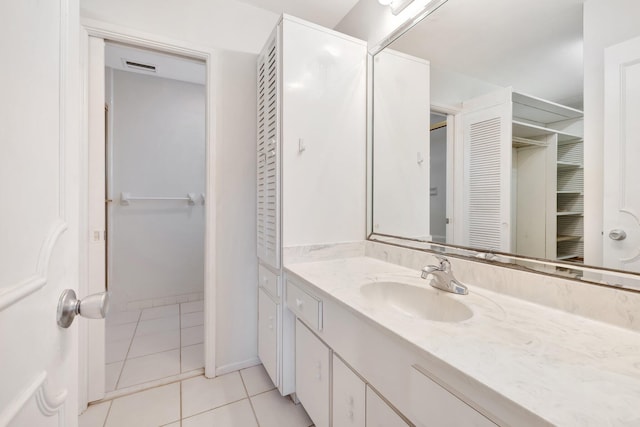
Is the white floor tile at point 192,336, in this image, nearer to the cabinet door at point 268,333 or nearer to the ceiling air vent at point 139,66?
the cabinet door at point 268,333

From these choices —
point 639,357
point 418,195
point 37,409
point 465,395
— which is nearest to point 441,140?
point 418,195

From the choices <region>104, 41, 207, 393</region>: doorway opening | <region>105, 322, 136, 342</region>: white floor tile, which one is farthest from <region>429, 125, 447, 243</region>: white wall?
<region>105, 322, 136, 342</region>: white floor tile

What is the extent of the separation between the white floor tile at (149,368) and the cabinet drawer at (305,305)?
1088mm

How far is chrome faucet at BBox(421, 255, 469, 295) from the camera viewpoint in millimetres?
1015

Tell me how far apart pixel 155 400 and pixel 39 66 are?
1.77m

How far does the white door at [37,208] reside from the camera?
0.35 m

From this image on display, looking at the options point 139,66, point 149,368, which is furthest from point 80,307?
point 139,66

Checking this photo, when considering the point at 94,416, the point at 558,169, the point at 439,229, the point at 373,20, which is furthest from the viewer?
the point at 373,20

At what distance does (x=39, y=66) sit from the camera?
44 cm

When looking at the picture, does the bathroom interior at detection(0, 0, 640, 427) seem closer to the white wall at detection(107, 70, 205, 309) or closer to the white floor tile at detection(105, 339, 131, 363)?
the white floor tile at detection(105, 339, 131, 363)

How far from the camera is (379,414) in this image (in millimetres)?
818

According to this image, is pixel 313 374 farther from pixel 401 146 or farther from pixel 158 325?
pixel 158 325

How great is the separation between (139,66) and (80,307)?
9.26ft

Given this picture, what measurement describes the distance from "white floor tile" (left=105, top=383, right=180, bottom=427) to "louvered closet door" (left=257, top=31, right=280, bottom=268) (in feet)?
3.02
